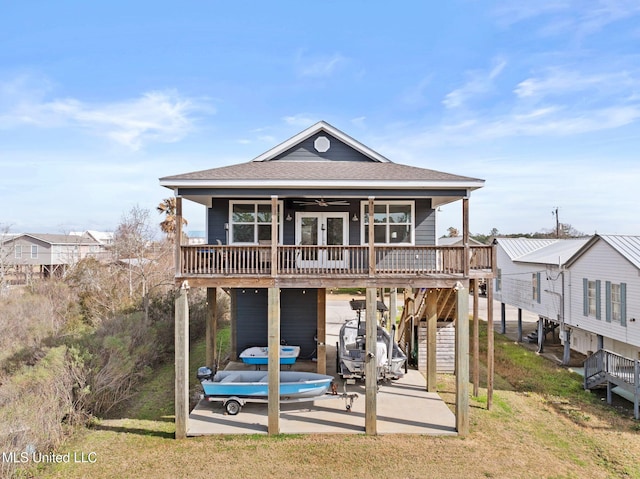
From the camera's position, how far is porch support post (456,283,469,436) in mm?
9430

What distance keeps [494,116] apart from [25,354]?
25377 millimetres

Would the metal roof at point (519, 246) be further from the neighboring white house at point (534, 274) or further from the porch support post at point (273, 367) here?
the porch support post at point (273, 367)

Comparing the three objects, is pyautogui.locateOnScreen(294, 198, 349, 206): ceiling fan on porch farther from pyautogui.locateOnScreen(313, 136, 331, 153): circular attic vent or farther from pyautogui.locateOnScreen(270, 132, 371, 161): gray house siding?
pyautogui.locateOnScreen(313, 136, 331, 153): circular attic vent

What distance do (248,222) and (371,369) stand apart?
6.56m

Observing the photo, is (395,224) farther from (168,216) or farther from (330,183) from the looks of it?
(168,216)

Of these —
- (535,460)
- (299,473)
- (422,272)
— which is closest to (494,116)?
(422,272)

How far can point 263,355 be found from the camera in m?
13.5

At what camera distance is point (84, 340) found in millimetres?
13164

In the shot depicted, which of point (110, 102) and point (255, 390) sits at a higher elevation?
point (110, 102)

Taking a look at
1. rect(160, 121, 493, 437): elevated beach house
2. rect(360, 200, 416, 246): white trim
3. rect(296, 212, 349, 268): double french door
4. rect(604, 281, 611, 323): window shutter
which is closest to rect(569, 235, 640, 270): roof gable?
rect(604, 281, 611, 323): window shutter

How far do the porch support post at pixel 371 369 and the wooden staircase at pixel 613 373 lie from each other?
28.6 ft

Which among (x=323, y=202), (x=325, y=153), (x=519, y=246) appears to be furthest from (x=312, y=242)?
(x=519, y=246)

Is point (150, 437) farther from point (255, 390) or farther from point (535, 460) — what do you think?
point (535, 460)

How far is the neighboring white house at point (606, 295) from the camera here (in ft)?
45.0
